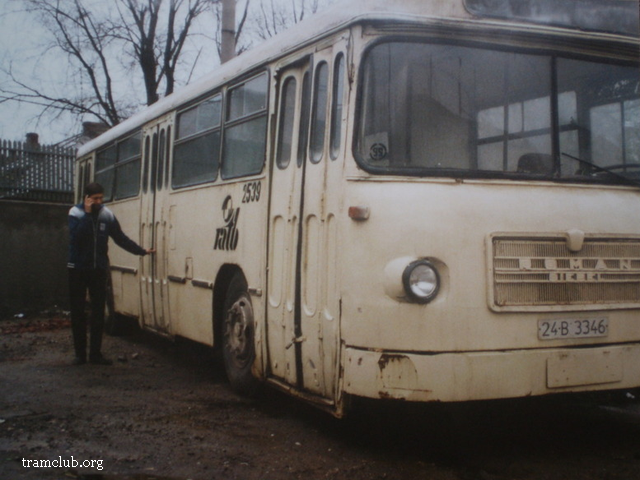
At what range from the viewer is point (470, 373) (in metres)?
5.03

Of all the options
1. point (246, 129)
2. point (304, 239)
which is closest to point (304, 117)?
point (304, 239)

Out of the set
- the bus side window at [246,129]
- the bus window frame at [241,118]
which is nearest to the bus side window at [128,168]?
the bus window frame at [241,118]

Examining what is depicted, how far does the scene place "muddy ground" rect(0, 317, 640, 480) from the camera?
5109 mm

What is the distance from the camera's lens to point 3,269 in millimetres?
15961

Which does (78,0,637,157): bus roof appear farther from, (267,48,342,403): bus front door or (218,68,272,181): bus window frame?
(267,48,342,403): bus front door

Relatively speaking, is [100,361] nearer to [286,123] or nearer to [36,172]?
[286,123]

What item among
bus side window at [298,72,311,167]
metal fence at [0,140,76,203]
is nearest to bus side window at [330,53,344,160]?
bus side window at [298,72,311,167]

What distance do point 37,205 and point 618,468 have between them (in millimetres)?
13666

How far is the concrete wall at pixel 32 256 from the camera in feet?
52.5

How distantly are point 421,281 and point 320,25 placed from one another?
2.01 m

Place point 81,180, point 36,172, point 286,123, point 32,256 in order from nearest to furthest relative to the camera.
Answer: point 286,123
point 81,180
point 32,256
point 36,172

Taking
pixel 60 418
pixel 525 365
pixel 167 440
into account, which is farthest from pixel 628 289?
pixel 60 418

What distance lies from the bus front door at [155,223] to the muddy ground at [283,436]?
1.55 meters

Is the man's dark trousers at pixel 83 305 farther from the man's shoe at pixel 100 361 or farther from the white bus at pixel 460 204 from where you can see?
the white bus at pixel 460 204
